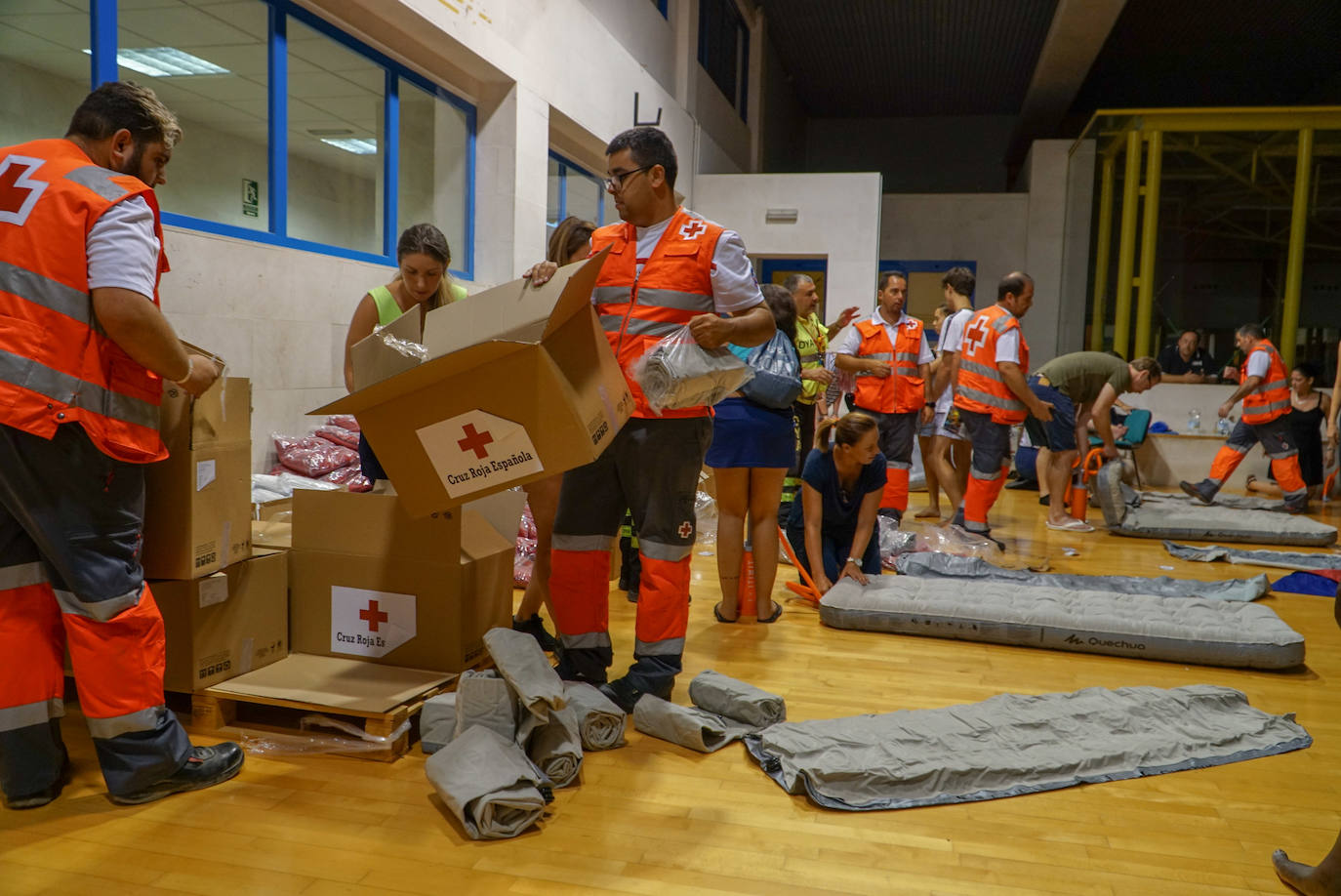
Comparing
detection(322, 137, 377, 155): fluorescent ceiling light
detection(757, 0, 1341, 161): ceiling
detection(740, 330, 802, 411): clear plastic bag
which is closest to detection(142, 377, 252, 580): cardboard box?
detection(740, 330, 802, 411): clear plastic bag

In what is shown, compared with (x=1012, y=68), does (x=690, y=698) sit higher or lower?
lower

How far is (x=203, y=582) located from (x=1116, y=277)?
33.1ft

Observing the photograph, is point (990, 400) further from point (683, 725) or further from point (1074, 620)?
point (683, 725)

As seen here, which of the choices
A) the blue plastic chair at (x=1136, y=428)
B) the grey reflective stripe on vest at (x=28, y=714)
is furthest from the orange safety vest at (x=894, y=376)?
the grey reflective stripe on vest at (x=28, y=714)

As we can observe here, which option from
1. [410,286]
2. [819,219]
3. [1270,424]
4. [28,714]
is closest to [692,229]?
[410,286]

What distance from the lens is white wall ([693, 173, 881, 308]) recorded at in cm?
1011

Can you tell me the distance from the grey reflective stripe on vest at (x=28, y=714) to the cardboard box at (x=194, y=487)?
0.41 meters

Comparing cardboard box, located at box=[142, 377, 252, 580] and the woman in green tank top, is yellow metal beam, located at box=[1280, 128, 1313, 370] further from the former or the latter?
cardboard box, located at box=[142, 377, 252, 580]

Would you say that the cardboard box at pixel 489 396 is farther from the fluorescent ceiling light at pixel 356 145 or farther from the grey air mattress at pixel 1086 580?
the fluorescent ceiling light at pixel 356 145

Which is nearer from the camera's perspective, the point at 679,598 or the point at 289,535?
the point at 679,598

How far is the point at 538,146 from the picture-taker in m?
6.50

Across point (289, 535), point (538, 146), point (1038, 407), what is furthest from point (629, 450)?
point (538, 146)

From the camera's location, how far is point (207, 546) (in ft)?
7.96

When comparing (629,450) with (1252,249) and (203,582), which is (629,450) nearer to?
(203,582)
